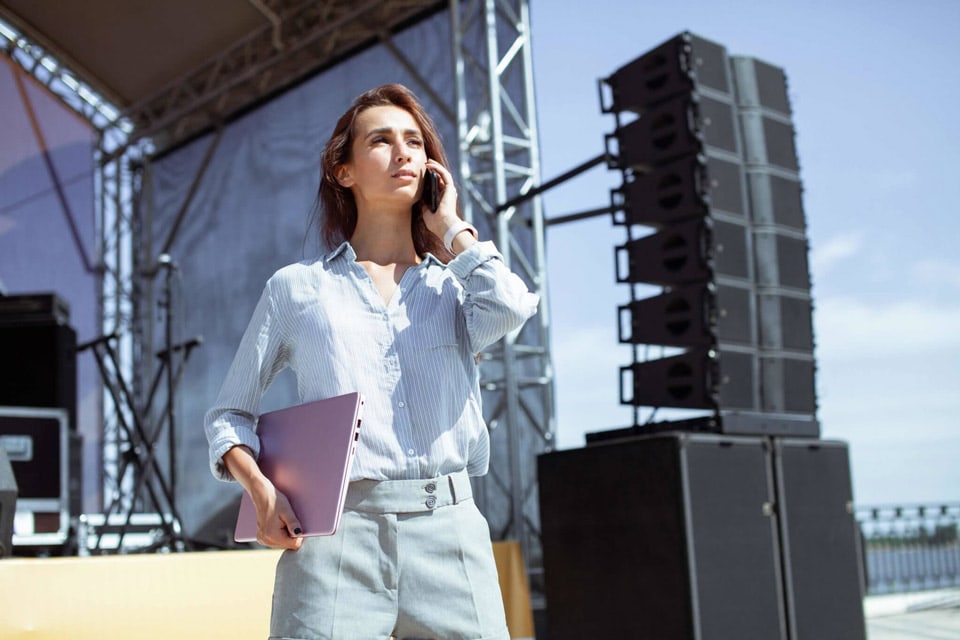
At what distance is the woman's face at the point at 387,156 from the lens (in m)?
1.21

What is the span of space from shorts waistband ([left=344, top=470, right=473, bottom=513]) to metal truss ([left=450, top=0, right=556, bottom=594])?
14.5ft

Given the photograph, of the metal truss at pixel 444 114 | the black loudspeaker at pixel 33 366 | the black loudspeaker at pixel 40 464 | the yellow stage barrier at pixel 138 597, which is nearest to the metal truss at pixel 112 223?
the metal truss at pixel 444 114

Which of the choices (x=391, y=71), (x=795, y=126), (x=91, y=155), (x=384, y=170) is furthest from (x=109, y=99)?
(x=384, y=170)

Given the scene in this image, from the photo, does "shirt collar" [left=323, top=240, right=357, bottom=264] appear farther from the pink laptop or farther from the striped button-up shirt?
the pink laptop

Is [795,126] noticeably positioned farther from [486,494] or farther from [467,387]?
[486,494]

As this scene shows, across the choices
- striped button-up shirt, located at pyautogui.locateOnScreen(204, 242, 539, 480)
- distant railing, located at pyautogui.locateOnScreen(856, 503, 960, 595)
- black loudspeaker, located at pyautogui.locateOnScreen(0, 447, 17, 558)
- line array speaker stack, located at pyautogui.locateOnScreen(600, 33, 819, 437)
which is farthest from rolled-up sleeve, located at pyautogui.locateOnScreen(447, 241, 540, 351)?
distant railing, located at pyautogui.locateOnScreen(856, 503, 960, 595)

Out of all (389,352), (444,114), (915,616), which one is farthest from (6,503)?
(444,114)

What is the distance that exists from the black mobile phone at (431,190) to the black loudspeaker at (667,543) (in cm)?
186

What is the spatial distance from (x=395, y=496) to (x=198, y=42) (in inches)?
297

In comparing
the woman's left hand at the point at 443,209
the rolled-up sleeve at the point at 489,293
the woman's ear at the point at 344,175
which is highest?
the woman's ear at the point at 344,175

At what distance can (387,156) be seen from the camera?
4.00ft

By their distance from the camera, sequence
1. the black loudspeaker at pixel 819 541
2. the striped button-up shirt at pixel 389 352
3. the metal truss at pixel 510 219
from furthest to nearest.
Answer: the metal truss at pixel 510 219
the black loudspeaker at pixel 819 541
the striped button-up shirt at pixel 389 352

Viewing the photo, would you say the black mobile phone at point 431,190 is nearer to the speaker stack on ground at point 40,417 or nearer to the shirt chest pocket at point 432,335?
the shirt chest pocket at point 432,335

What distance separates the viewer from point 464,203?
6.06 meters
